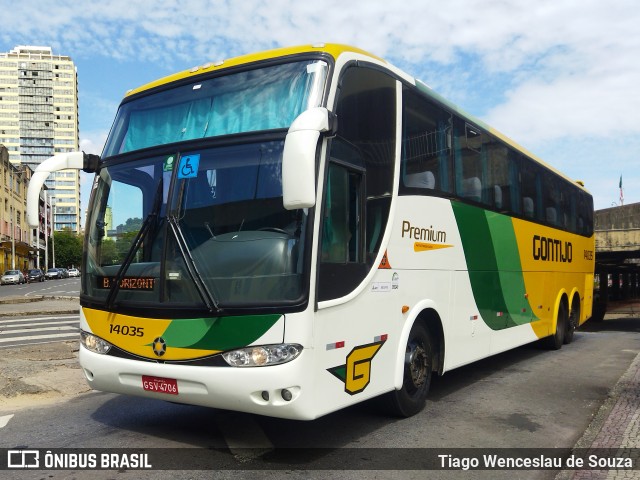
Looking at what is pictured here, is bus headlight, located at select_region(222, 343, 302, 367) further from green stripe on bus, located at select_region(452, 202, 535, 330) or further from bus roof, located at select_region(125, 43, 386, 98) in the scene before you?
green stripe on bus, located at select_region(452, 202, 535, 330)

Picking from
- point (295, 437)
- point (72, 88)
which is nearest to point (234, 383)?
point (295, 437)

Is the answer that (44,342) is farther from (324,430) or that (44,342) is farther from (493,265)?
(493,265)

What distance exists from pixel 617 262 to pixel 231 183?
116ft

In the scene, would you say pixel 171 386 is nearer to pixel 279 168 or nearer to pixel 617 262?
pixel 279 168

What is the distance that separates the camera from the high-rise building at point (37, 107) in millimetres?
162125

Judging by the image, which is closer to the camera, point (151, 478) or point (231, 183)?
point (151, 478)

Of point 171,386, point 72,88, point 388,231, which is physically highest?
point 72,88

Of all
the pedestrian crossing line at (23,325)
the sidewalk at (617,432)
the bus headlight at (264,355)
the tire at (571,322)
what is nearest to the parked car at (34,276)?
the pedestrian crossing line at (23,325)

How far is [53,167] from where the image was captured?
571cm

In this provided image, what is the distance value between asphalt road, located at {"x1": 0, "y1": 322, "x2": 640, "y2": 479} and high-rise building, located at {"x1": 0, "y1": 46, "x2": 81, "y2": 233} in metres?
167

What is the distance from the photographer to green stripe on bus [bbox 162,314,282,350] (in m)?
4.50

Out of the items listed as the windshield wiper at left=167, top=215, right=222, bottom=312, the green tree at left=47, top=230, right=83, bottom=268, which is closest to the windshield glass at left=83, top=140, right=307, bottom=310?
the windshield wiper at left=167, top=215, right=222, bottom=312

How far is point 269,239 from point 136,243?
1.24 m

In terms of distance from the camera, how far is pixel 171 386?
4.80 meters
